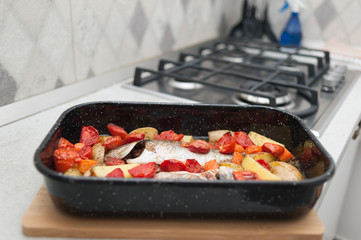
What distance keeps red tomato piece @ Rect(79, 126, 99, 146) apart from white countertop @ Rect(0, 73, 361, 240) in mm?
102

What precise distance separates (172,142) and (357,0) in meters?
1.24

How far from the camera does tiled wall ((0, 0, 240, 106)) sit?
0.79 metres

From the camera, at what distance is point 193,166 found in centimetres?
59

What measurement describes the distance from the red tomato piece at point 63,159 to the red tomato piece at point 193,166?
191mm

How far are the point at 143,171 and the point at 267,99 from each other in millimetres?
534

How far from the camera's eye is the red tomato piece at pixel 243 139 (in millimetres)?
658

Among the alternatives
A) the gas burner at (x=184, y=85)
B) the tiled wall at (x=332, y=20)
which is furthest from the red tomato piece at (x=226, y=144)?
the tiled wall at (x=332, y=20)

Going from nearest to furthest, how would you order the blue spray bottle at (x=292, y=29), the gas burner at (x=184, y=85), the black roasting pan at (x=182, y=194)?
the black roasting pan at (x=182, y=194) < the gas burner at (x=184, y=85) < the blue spray bottle at (x=292, y=29)

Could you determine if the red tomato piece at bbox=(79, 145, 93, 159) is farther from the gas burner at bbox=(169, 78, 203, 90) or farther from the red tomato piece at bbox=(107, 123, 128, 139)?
the gas burner at bbox=(169, 78, 203, 90)

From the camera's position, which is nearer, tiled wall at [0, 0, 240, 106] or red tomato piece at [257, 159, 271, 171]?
red tomato piece at [257, 159, 271, 171]

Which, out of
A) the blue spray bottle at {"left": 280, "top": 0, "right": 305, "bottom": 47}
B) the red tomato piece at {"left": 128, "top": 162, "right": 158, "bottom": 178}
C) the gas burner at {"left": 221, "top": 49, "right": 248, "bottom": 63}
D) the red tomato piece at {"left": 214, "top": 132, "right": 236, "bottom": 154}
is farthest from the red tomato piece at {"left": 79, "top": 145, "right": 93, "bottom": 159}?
the blue spray bottle at {"left": 280, "top": 0, "right": 305, "bottom": 47}

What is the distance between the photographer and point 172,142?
643mm

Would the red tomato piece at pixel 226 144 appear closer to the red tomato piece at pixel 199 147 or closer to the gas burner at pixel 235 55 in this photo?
the red tomato piece at pixel 199 147

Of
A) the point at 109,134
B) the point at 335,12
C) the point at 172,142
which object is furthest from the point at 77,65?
the point at 335,12
